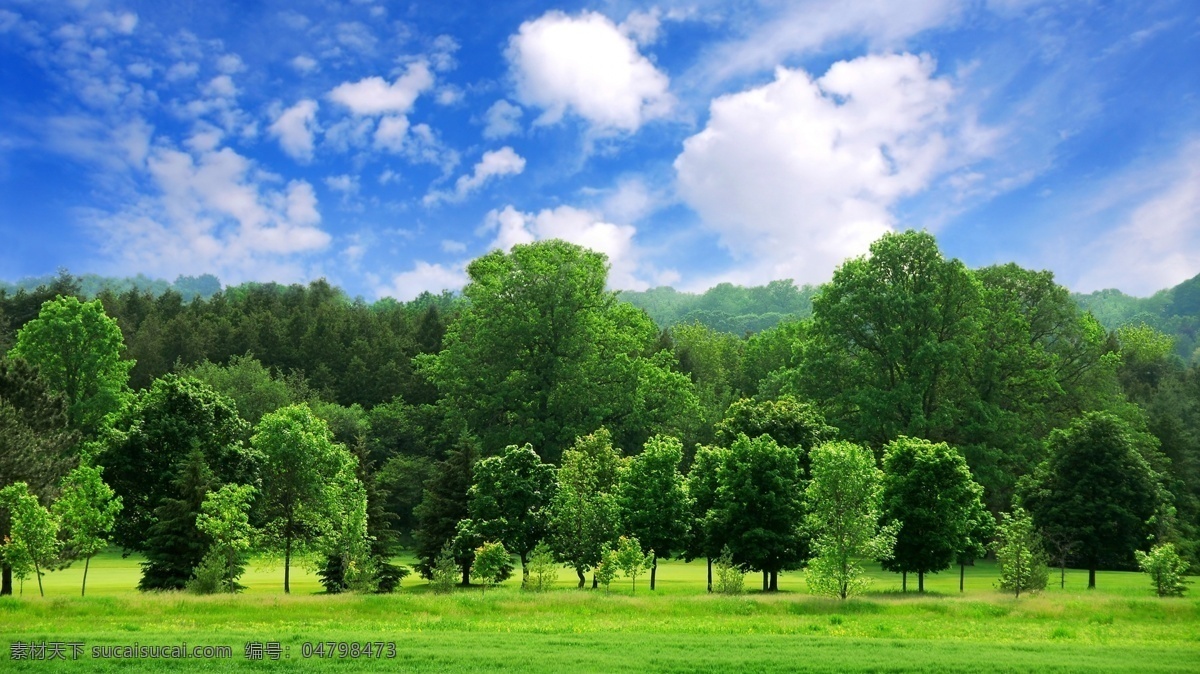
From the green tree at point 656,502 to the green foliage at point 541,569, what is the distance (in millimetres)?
4519

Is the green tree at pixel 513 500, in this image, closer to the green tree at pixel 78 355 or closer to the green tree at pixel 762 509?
the green tree at pixel 762 509

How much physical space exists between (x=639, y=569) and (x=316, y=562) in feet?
48.9

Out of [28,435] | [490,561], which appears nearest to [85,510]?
[28,435]

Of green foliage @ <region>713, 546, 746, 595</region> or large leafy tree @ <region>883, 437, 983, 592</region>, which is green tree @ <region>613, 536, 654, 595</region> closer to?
green foliage @ <region>713, 546, 746, 595</region>

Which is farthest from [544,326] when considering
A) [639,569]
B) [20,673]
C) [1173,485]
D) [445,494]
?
[20,673]

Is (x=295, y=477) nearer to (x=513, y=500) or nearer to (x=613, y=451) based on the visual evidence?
(x=513, y=500)

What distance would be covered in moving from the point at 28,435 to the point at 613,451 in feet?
96.6

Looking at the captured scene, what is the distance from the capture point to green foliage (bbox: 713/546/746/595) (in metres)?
34.9

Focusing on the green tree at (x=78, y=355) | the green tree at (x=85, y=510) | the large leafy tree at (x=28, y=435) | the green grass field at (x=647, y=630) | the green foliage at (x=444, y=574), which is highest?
the green tree at (x=78, y=355)

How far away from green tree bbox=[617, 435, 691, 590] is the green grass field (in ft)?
14.7

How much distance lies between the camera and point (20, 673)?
1694 cm

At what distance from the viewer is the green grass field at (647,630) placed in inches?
736

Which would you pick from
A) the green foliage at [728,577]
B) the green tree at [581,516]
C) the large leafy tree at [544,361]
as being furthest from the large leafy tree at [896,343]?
the green tree at [581,516]

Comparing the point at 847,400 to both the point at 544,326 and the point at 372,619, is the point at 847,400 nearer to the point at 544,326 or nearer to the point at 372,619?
the point at 544,326
